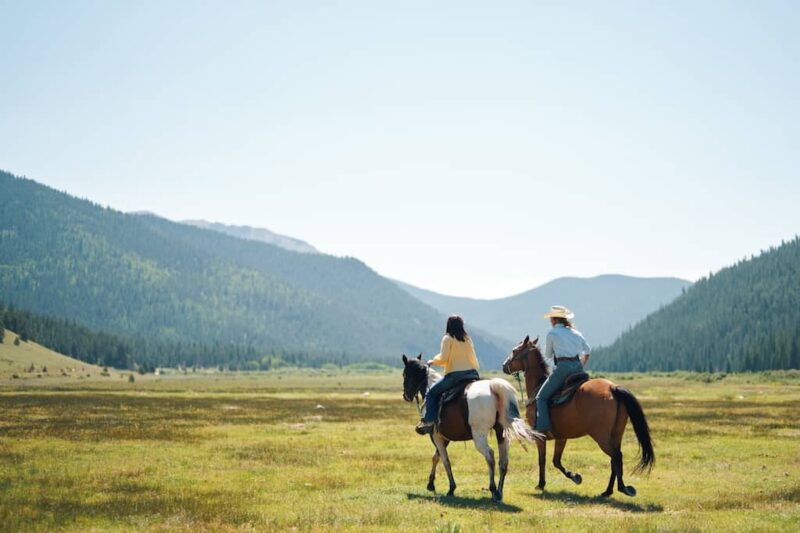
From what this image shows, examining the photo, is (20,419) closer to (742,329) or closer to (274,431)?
(274,431)

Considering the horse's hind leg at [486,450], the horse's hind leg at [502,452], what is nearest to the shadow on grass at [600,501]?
the horse's hind leg at [502,452]

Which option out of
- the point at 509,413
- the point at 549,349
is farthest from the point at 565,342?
the point at 509,413

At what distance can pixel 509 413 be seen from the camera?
15828 millimetres

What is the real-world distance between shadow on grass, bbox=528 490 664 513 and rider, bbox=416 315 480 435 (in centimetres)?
281

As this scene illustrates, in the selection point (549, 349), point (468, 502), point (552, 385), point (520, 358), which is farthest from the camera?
point (520, 358)

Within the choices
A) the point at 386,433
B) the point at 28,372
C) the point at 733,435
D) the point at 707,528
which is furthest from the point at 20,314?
the point at 707,528

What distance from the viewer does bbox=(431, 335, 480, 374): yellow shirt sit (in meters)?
16.9

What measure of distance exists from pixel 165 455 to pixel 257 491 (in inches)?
295

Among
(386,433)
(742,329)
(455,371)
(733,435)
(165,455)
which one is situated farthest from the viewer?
(742,329)

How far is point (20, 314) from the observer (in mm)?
155375

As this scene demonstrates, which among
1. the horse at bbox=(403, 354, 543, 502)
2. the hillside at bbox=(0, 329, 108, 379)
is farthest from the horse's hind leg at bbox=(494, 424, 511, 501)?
the hillside at bbox=(0, 329, 108, 379)

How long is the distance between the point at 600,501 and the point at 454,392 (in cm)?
366

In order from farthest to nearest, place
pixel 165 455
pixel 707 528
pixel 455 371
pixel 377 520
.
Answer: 1. pixel 165 455
2. pixel 455 371
3. pixel 377 520
4. pixel 707 528

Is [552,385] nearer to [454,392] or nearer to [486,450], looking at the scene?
[454,392]
